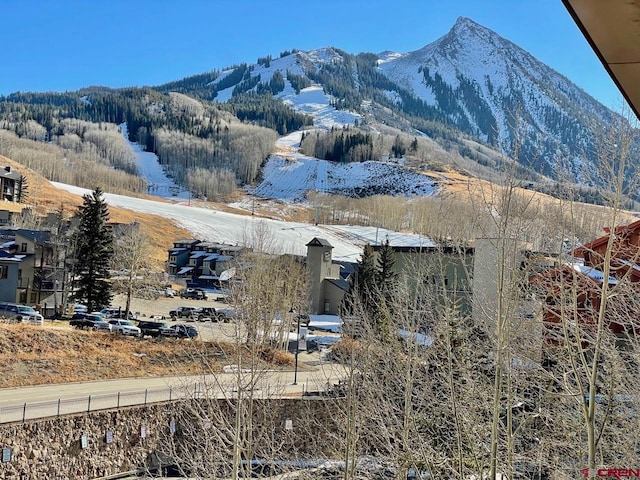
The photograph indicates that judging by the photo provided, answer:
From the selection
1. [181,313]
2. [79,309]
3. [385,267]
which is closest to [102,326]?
[79,309]

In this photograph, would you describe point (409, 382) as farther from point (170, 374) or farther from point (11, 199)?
point (11, 199)

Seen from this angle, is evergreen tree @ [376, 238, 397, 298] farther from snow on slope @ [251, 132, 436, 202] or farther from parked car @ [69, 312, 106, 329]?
snow on slope @ [251, 132, 436, 202]

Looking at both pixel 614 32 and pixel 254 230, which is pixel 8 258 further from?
pixel 614 32

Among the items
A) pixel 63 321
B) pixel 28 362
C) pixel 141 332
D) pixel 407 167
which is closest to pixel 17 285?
pixel 63 321

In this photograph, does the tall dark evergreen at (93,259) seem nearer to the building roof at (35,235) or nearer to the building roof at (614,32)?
the building roof at (35,235)

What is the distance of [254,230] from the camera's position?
86.2 meters

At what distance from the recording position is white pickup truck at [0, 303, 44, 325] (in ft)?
116

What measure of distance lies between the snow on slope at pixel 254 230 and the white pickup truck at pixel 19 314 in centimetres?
4738

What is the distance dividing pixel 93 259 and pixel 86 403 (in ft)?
58.8

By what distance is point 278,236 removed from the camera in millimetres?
91188

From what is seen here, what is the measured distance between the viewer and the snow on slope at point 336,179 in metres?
165

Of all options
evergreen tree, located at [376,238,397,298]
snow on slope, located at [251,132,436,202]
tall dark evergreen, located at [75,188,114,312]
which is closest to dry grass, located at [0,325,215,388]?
tall dark evergreen, located at [75,188,114,312]

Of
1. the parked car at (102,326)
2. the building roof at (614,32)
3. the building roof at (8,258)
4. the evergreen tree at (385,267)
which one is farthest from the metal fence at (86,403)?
the building roof at (8,258)

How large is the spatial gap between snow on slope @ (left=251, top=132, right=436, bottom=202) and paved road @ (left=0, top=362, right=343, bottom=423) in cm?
13334
